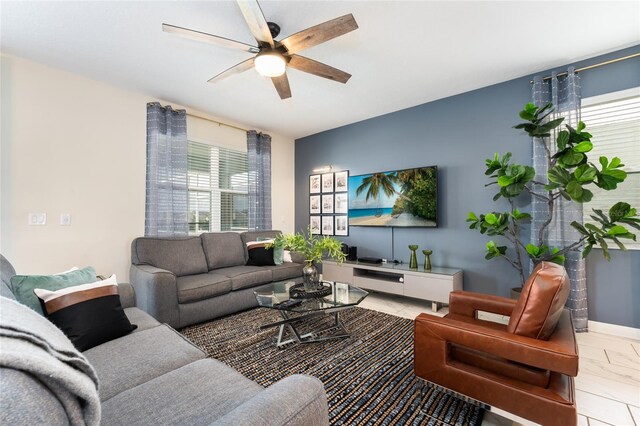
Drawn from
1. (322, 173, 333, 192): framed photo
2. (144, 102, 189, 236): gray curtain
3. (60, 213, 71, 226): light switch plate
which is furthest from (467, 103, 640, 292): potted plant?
(60, 213, 71, 226): light switch plate

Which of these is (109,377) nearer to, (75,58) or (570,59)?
(75,58)

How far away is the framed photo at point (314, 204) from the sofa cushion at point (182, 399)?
3.89m

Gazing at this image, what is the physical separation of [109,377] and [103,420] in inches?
12.4

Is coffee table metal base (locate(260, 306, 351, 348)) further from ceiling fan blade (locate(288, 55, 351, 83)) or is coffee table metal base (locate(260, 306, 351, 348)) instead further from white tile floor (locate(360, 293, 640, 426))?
ceiling fan blade (locate(288, 55, 351, 83))

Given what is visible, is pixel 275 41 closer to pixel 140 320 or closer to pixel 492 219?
pixel 140 320

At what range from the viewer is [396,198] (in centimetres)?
394

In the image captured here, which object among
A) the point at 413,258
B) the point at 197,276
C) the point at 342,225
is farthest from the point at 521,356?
the point at 342,225

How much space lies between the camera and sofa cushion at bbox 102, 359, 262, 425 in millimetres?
939

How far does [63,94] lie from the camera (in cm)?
289

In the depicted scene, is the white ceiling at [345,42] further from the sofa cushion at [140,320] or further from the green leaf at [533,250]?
the sofa cushion at [140,320]

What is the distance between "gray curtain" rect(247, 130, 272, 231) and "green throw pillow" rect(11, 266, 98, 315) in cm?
282

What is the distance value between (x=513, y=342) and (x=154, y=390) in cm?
158

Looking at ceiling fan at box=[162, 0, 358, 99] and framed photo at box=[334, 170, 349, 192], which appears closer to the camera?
ceiling fan at box=[162, 0, 358, 99]

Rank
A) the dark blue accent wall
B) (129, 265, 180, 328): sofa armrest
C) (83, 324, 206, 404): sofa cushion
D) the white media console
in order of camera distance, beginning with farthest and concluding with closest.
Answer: the white media console → the dark blue accent wall → (129, 265, 180, 328): sofa armrest → (83, 324, 206, 404): sofa cushion
